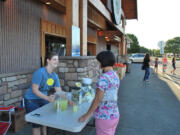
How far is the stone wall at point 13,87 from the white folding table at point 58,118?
2019mm

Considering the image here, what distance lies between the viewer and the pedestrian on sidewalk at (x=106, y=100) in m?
1.86

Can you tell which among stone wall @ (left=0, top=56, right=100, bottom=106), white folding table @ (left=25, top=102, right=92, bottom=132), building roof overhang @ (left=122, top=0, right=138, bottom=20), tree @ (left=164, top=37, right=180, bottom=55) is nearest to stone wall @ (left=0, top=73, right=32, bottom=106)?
stone wall @ (left=0, top=56, right=100, bottom=106)

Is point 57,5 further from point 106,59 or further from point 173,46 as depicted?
point 173,46

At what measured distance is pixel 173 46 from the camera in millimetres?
83750

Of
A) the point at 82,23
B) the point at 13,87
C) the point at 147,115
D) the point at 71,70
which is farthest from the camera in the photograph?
the point at 82,23

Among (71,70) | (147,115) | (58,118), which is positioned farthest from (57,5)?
(58,118)

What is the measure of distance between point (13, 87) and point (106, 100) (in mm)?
3027

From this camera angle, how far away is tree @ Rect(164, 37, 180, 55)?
268ft

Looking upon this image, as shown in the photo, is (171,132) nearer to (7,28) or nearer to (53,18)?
(7,28)

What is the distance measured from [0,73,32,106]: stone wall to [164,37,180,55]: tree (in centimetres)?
8631

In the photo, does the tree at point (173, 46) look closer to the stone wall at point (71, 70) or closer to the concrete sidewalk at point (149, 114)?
the concrete sidewalk at point (149, 114)

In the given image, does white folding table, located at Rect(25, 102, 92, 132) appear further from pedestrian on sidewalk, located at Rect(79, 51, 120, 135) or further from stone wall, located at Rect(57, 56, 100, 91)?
stone wall, located at Rect(57, 56, 100, 91)

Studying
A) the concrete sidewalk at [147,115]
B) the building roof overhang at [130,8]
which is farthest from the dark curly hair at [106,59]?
the building roof overhang at [130,8]

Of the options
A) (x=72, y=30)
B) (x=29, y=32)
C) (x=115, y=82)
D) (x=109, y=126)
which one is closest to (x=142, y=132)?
(x=109, y=126)
